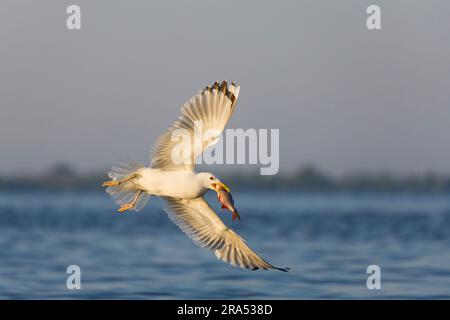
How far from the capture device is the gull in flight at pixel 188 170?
11.4 metres

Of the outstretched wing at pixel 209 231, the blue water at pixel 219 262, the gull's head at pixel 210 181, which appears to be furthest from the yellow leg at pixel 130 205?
the blue water at pixel 219 262

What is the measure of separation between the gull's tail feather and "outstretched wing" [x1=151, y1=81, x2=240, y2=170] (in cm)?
50

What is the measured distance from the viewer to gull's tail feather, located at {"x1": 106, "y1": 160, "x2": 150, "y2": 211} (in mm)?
11672

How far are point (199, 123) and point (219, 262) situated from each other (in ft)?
23.9

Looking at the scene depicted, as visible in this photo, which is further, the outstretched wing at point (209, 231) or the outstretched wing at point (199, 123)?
the outstretched wing at point (209, 231)

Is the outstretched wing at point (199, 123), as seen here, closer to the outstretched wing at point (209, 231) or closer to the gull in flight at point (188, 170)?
the gull in flight at point (188, 170)

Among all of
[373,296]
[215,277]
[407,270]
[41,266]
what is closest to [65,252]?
[41,266]

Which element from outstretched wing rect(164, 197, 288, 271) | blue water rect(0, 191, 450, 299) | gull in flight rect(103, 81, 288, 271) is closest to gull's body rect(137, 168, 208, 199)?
gull in flight rect(103, 81, 288, 271)

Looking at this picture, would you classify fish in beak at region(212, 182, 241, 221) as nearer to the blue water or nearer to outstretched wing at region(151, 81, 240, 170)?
outstretched wing at region(151, 81, 240, 170)

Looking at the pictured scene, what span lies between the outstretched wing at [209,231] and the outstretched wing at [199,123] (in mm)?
684

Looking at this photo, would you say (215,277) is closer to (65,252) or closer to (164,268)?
(164,268)

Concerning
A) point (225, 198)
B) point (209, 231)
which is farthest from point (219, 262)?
point (225, 198)

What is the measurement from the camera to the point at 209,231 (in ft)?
39.7

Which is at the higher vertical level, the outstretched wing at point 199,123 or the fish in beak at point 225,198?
the outstretched wing at point 199,123
